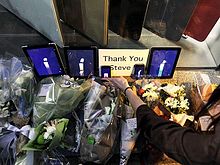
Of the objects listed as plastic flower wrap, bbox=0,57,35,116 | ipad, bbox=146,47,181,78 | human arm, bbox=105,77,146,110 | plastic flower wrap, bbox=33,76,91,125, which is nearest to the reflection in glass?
ipad, bbox=146,47,181,78

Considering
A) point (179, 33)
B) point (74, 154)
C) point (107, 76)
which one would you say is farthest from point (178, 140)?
point (179, 33)

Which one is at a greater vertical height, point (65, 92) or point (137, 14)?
point (137, 14)

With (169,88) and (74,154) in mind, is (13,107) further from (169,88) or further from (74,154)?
(169,88)

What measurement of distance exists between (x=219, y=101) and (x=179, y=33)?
0.66 meters

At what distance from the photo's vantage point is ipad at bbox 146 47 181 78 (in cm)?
126

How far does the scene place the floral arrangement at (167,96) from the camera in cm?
117

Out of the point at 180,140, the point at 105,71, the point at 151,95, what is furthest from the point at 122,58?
the point at 180,140

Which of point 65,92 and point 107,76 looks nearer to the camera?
point 65,92

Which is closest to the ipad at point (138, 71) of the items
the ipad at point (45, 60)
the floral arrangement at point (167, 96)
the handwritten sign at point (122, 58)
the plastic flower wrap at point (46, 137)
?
the handwritten sign at point (122, 58)

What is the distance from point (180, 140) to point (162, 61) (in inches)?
24.4

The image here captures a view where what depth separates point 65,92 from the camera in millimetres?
1136

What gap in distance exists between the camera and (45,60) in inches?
51.7

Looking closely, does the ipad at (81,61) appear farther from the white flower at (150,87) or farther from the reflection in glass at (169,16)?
the reflection in glass at (169,16)

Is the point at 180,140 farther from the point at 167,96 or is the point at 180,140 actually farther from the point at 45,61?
the point at 45,61
